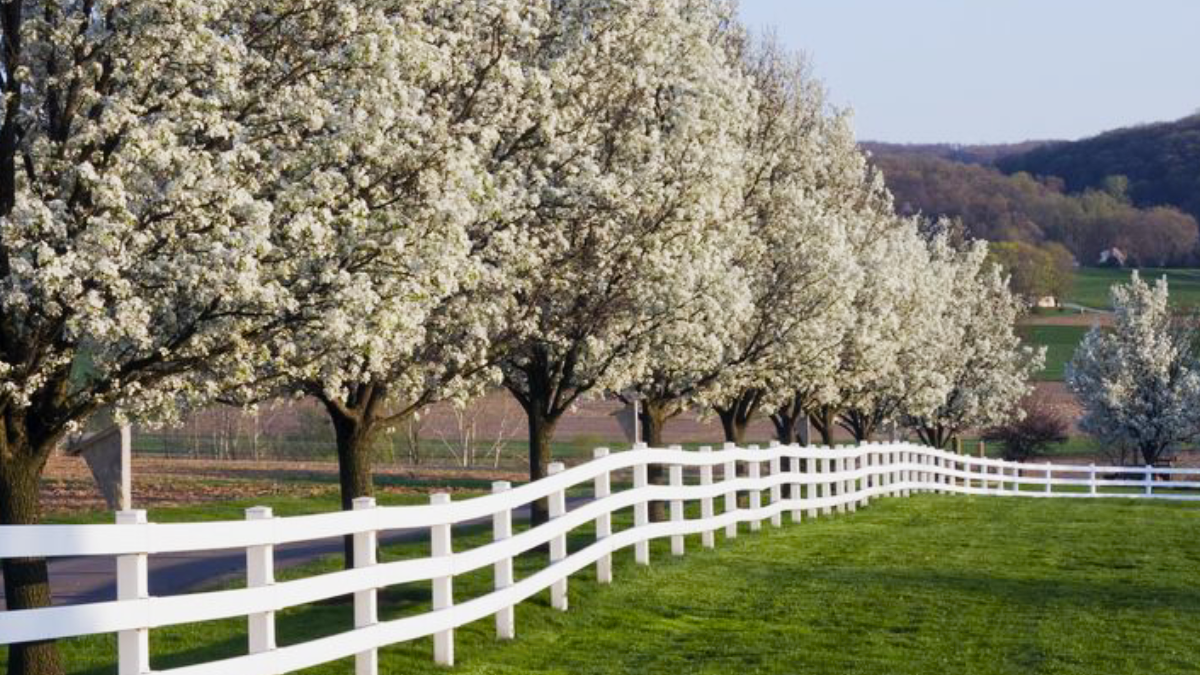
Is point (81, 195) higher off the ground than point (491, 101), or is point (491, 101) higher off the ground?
point (491, 101)

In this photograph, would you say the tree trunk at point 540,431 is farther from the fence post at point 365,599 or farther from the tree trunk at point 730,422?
the fence post at point 365,599

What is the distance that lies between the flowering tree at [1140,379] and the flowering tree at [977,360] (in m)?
3.56

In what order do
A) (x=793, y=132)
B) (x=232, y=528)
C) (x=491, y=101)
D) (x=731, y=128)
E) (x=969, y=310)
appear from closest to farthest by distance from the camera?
(x=232, y=528)
(x=491, y=101)
(x=731, y=128)
(x=793, y=132)
(x=969, y=310)

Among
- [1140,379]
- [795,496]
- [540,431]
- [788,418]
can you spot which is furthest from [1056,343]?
[540,431]

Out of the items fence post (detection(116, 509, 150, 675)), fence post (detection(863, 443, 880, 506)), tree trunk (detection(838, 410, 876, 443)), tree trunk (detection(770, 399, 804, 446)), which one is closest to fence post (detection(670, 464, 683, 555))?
fence post (detection(116, 509, 150, 675))

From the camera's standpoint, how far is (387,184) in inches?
623

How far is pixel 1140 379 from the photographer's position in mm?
69625

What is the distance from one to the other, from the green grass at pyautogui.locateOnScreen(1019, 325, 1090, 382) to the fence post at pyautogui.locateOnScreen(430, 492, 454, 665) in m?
110

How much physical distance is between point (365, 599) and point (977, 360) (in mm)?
54926

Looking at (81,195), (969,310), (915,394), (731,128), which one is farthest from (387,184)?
(969,310)

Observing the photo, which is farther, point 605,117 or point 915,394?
point 915,394

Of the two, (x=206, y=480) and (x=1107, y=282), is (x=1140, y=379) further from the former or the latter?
(x=1107, y=282)

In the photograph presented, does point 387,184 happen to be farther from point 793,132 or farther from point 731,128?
point 793,132

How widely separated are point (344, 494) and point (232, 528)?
1005 cm
